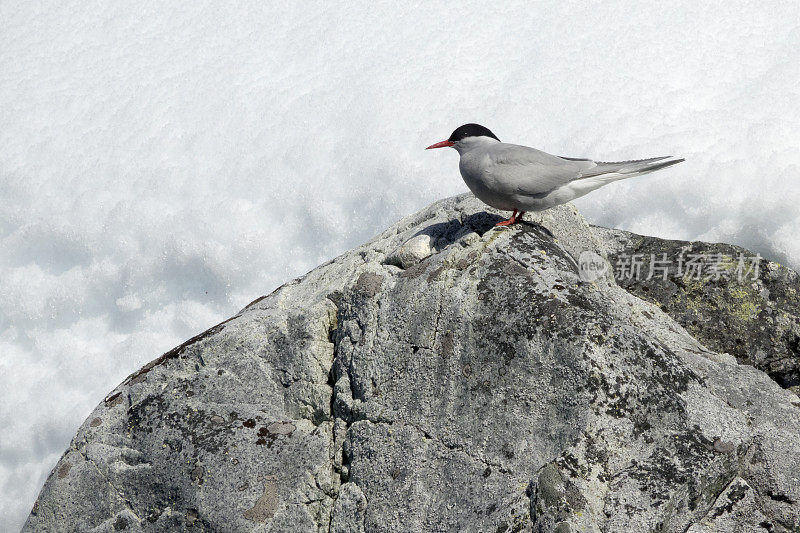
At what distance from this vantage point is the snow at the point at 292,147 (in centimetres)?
1017

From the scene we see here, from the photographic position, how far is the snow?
10.2m

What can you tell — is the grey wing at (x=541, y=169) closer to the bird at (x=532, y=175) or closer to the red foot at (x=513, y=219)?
the bird at (x=532, y=175)

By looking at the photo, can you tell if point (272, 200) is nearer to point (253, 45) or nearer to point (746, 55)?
point (253, 45)

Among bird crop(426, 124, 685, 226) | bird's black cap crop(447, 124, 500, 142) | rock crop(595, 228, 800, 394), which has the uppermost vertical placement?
bird's black cap crop(447, 124, 500, 142)

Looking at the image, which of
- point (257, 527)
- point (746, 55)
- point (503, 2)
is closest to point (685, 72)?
point (746, 55)

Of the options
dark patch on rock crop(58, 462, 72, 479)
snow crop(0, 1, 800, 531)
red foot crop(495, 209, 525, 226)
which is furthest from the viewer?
snow crop(0, 1, 800, 531)

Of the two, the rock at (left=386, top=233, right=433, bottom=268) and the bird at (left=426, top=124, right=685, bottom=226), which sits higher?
the bird at (left=426, top=124, right=685, bottom=226)

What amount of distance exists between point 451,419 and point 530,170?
2164mm

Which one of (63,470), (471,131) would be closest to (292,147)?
(471,131)

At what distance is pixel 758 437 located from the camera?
5121mm

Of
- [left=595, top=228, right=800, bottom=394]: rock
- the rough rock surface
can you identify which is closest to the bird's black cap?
the rough rock surface

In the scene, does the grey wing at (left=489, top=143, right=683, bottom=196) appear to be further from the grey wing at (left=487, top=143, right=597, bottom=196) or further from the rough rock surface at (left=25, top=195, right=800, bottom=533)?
the rough rock surface at (left=25, top=195, right=800, bottom=533)

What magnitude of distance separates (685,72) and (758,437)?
8.25 meters

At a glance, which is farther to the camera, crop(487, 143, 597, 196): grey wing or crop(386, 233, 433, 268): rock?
crop(386, 233, 433, 268): rock
